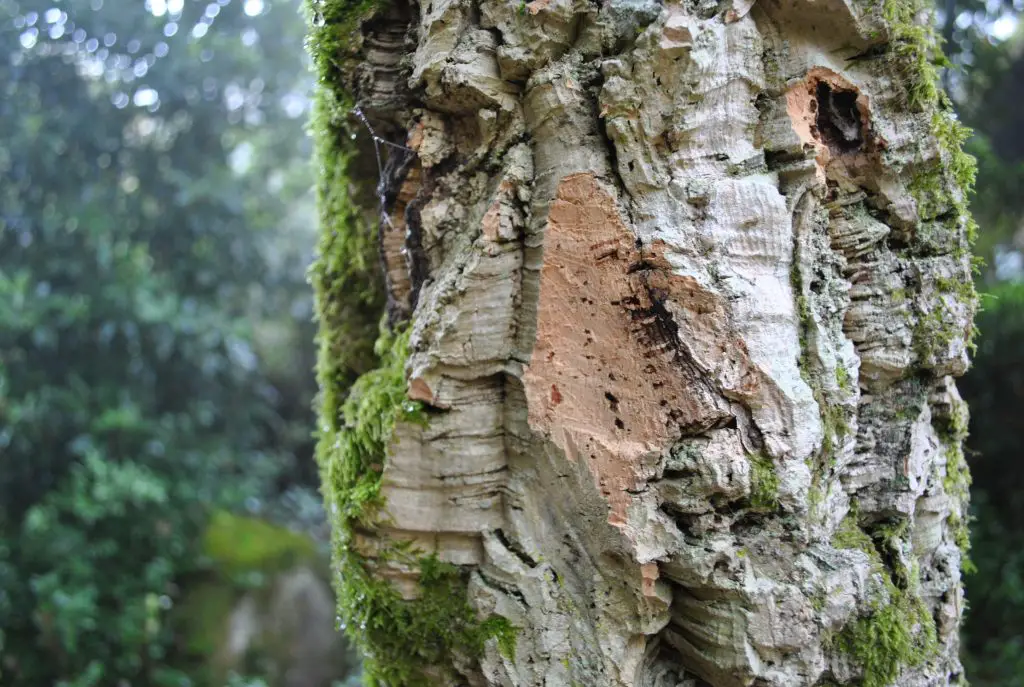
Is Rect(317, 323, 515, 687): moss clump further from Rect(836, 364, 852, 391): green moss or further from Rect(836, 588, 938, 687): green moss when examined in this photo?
Rect(836, 364, 852, 391): green moss

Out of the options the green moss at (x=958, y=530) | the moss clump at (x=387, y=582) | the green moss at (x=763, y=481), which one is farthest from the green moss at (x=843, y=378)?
the moss clump at (x=387, y=582)

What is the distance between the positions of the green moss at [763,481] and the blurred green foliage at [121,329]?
11.4 ft

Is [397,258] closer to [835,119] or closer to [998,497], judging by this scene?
[835,119]

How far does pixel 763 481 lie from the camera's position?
47.0 inches

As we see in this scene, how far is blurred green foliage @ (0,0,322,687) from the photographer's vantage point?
12.0ft

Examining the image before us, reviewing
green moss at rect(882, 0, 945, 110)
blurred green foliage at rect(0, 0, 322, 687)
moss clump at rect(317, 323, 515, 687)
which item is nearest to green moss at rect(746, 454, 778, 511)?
moss clump at rect(317, 323, 515, 687)

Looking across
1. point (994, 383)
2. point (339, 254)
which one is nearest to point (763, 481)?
point (339, 254)

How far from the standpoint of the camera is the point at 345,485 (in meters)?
1.53

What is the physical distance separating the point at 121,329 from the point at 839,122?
404 cm

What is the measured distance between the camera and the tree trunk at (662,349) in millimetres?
1214

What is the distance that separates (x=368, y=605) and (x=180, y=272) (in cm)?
366

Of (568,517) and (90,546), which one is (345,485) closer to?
(568,517)

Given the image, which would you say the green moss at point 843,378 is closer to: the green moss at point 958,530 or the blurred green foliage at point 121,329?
the green moss at point 958,530

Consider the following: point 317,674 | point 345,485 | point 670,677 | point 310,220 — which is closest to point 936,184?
point 670,677
